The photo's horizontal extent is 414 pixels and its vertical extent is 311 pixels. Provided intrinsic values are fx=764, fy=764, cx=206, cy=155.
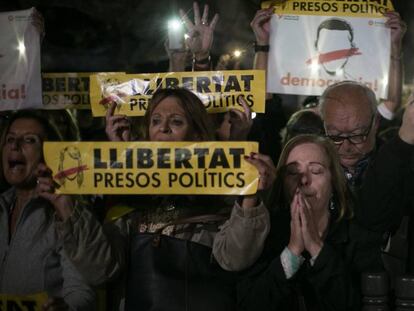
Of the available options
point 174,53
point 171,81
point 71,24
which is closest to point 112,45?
point 71,24

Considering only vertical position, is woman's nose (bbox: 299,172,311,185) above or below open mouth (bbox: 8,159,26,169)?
below

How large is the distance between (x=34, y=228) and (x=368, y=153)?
1.90 metres

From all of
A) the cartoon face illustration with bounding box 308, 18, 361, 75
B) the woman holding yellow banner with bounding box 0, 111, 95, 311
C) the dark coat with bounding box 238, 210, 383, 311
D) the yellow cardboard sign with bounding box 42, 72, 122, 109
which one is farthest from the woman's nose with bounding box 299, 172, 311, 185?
the yellow cardboard sign with bounding box 42, 72, 122, 109

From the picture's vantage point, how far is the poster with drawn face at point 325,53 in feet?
15.9

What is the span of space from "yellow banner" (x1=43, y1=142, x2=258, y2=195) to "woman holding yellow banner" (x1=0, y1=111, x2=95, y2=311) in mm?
112

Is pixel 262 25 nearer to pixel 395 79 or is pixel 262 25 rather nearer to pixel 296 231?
pixel 395 79

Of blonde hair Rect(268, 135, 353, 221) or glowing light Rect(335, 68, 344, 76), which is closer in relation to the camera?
blonde hair Rect(268, 135, 353, 221)

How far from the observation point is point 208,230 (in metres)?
3.60

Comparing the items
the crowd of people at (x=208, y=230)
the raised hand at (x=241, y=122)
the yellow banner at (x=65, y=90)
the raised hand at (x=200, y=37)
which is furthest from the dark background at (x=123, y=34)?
the crowd of people at (x=208, y=230)

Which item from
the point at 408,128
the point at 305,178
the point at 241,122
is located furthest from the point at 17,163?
the point at 408,128

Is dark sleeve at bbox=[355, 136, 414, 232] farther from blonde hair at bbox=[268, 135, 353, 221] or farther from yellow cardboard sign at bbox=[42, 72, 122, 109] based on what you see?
yellow cardboard sign at bbox=[42, 72, 122, 109]

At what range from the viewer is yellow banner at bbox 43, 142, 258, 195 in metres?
3.52

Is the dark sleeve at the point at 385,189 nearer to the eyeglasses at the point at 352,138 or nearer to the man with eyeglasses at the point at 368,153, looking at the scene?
the man with eyeglasses at the point at 368,153

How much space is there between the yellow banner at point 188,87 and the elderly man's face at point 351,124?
535mm
